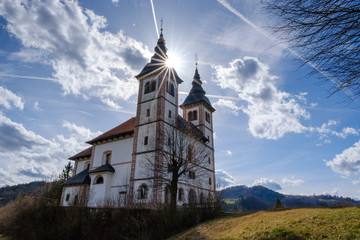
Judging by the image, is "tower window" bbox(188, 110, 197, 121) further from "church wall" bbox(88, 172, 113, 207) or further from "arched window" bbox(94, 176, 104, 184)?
"arched window" bbox(94, 176, 104, 184)

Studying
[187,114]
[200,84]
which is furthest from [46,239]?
[200,84]

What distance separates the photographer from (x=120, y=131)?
93.5ft

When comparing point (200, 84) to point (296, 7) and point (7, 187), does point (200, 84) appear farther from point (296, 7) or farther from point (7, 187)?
point (7, 187)

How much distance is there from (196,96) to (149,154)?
16.1 m

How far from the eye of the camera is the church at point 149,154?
21.7m

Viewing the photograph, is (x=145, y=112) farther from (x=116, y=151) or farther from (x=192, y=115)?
(x=192, y=115)

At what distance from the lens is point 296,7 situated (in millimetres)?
5340

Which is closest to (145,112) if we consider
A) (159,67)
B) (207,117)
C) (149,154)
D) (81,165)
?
(149,154)

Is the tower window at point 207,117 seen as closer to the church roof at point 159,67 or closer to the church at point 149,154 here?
the church at point 149,154

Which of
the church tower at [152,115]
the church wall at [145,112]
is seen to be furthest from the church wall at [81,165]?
the church wall at [145,112]

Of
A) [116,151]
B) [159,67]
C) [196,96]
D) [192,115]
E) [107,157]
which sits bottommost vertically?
[107,157]

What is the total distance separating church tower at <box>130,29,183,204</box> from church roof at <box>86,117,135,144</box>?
169cm

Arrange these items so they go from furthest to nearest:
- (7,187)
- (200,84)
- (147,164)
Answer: (7,187) → (200,84) → (147,164)

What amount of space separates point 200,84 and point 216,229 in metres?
30.8
